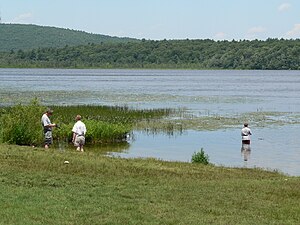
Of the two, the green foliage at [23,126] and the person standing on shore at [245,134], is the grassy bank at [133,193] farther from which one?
the person standing on shore at [245,134]

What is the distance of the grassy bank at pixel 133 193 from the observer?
1243cm

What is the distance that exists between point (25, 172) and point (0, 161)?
1786 millimetres

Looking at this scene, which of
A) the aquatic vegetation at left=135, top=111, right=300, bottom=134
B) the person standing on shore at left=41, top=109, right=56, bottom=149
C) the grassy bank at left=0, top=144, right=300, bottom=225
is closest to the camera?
the grassy bank at left=0, top=144, right=300, bottom=225

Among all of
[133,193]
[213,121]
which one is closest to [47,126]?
[133,193]

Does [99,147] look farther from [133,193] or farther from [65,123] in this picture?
[133,193]

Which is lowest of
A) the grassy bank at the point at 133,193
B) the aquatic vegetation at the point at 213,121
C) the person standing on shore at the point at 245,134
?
the aquatic vegetation at the point at 213,121

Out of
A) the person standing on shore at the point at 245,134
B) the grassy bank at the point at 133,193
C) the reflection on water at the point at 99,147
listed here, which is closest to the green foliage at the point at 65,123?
the reflection on water at the point at 99,147

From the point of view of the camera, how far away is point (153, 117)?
44.4 metres

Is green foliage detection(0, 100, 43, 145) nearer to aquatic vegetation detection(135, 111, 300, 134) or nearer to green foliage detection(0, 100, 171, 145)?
green foliage detection(0, 100, 171, 145)

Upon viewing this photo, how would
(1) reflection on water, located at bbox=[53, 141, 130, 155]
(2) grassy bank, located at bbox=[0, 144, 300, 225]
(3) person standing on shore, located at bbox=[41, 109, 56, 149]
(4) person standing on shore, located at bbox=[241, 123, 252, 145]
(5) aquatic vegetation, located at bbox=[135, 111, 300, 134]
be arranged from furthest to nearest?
(5) aquatic vegetation, located at bbox=[135, 111, 300, 134], (4) person standing on shore, located at bbox=[241, 123, 252, 145], (1) reflection on water, located at bbox=[53, 141, 130, 155], (3) person standing on shore, located at bbox=[41, 109, 56, 149], (2) grassy bank, located at bbox=[0, 144, 300, 225]

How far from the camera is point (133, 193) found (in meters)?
14.6

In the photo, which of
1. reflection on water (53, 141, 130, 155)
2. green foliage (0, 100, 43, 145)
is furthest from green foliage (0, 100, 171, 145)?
reflection on water (53, 141, 130, 155)

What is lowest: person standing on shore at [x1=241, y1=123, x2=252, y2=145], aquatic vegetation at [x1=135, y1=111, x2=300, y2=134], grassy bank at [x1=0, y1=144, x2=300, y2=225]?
aquatic vegetation at [x1=135, y1=111, x2=300, y2=134]

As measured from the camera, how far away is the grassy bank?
40.8 ft
